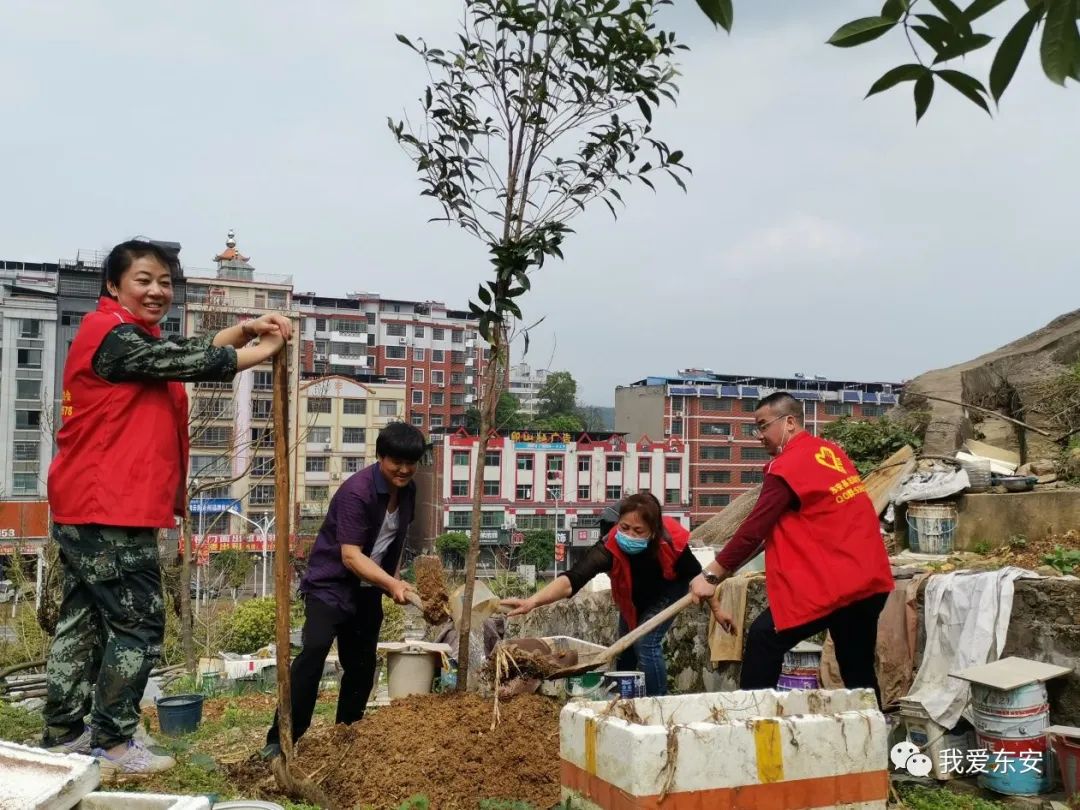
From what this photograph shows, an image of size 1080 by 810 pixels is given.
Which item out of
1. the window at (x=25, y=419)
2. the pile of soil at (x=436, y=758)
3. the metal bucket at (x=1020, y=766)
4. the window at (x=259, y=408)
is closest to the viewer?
the pile of soil at (x=436, y=758)

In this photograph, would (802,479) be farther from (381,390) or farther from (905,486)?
(381,390)

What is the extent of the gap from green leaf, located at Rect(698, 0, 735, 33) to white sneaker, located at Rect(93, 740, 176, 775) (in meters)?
3.02

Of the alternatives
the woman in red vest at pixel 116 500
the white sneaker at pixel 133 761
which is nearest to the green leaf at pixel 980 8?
the woman in red vest at pixel 116 500

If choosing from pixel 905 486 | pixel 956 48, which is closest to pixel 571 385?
pixel 905 486

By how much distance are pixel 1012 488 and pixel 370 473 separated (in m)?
4.77

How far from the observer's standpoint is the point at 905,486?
7.06 meters

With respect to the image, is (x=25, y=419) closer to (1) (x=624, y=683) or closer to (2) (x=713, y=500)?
(2) (x=713, y=500)

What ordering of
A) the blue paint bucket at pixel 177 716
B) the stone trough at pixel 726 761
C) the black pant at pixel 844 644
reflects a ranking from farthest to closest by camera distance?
1. the blue paint bucket at pixel 177 716
2. the black pant at pixel 844 644
3. the stone trough at pixel 726 761

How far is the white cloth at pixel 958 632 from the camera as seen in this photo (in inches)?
174

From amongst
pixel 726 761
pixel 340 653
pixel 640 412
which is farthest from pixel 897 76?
pixel 640 412

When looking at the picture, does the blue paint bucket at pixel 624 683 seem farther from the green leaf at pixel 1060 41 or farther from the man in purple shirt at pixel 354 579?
the green leaf at pixel 1060 41

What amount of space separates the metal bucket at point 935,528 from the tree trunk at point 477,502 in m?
3.32

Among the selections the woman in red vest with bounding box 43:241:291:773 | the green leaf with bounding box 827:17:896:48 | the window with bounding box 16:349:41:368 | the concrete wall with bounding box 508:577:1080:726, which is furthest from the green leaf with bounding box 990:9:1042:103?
the window with bounding box 16:349:41:368

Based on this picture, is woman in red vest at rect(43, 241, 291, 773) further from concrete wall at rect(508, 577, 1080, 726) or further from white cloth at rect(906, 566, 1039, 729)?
concrete wall at rect(508, 577, 1080, 726)
